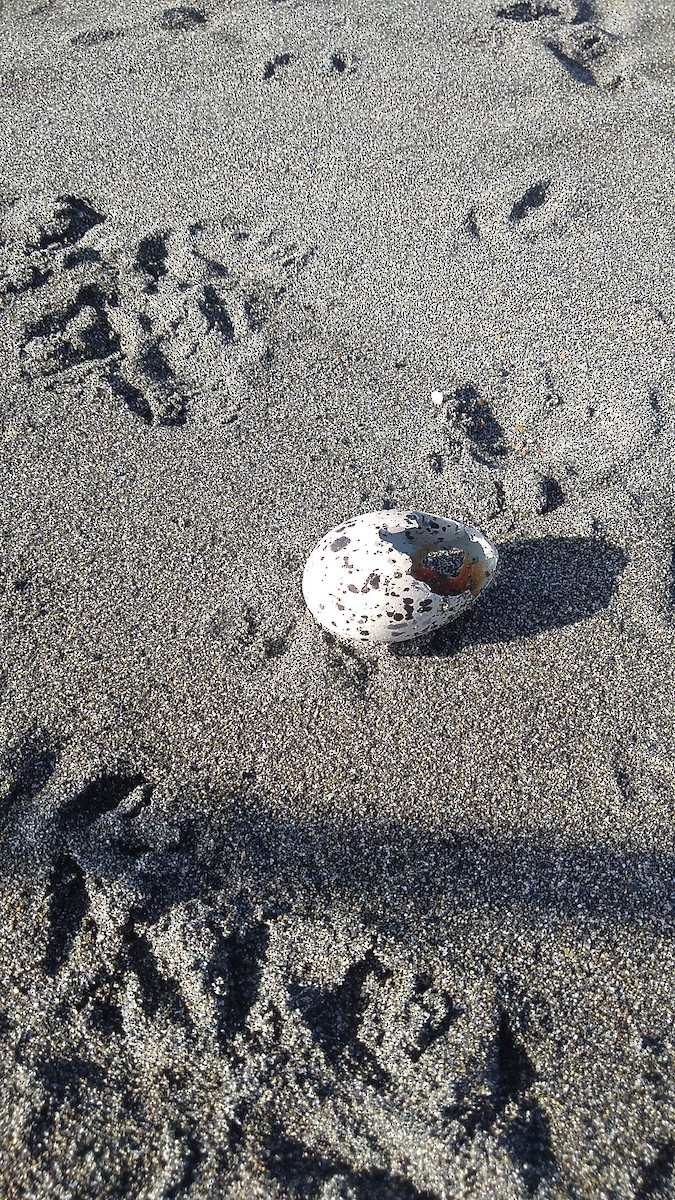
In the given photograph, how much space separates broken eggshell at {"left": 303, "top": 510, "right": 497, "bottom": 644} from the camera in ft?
7.04

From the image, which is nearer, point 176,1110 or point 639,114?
point 176,1110

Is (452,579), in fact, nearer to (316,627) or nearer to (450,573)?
(450,573)

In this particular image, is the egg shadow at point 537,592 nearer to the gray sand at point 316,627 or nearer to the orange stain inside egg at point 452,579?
the gray sand at point 316,627

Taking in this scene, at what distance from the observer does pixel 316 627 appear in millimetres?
2346

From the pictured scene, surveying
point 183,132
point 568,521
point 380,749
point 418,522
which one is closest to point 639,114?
point 183,132

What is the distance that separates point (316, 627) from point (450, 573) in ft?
1.31

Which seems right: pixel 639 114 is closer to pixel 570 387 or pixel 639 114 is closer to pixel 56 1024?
pixel 570 387

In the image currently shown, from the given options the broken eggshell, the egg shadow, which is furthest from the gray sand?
the broken eggshell

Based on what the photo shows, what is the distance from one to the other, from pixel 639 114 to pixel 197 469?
8.72 feet

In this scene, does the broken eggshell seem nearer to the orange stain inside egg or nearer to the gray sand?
the orange stain inside egg

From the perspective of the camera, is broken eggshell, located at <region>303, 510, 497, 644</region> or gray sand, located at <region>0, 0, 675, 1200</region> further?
broken eggshell, located at <region>303, 510, 497, 644</region>

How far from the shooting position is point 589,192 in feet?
11.2

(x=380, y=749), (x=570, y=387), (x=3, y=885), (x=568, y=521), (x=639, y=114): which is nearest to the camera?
(x=3, y=885)

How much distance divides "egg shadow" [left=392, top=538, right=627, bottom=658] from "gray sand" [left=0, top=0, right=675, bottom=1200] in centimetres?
1
